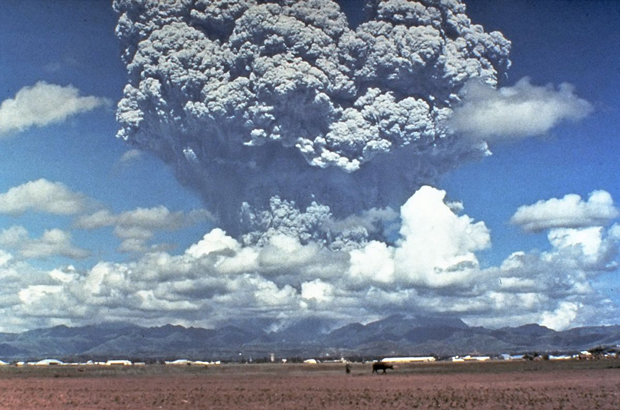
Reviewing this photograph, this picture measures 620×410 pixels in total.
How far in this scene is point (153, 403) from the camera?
43344 mm

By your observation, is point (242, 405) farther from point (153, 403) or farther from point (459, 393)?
point (459, 393)

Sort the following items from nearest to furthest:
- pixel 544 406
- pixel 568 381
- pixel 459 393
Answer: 1. pixel 544 406
2. pixel 459 393
3. pixel 568 381

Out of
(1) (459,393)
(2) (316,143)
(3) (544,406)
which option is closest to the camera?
(3) (544,406)

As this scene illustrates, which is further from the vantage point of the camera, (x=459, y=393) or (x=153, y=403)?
(x=459, y=393)

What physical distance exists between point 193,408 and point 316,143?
8096cm

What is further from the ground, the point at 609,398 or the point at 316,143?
the point at 316,143

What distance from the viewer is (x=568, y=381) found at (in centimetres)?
5725

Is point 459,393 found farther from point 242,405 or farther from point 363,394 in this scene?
point 242,405

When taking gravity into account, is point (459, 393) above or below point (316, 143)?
below

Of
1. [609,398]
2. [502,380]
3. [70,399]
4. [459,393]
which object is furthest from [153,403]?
[502,380]

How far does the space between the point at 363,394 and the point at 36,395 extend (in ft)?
69.6

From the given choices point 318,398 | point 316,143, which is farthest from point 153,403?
point 316,143

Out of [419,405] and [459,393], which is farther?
[459,393]

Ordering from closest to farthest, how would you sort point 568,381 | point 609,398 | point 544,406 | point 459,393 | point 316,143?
1. point 544,406
2. point 609,398
3. point 459,393
4. point 568,381
5. point 316,143
